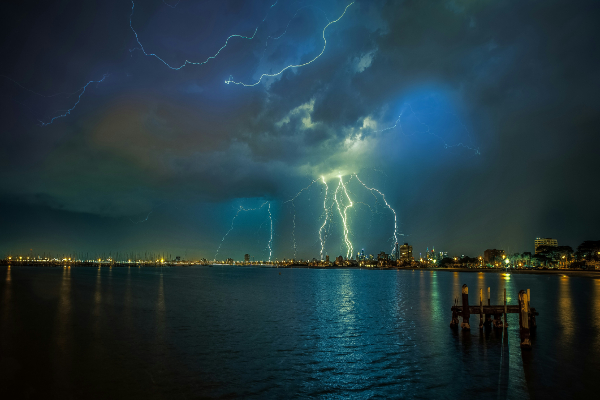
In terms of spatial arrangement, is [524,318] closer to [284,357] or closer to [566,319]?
[284,357]

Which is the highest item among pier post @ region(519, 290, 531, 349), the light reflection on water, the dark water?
pier post @ region(519, 290, 531, 349)

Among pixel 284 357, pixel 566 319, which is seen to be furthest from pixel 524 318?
pixel 566 319

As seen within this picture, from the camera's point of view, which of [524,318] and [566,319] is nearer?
[524,318]

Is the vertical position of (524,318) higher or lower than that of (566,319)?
higher

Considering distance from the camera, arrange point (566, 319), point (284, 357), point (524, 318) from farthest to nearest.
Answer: point (566, 319) → point (524, 318) → point (284, 357)

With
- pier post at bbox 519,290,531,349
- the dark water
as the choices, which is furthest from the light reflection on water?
pier post at bbox 519,290,531,349

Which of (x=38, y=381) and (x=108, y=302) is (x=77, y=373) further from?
(x=108, y=302)

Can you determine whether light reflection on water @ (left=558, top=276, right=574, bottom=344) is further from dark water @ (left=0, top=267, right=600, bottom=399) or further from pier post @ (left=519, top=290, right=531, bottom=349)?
pier post @ (left=519, top=290, right=531, bottom=349)

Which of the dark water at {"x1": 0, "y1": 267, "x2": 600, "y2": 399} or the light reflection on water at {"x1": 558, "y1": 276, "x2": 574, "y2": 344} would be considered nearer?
the dark water at {"x1": 0, "y1": 267, "x2": 600, "y2": 399}

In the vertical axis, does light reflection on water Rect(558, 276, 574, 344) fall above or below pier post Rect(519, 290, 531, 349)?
below

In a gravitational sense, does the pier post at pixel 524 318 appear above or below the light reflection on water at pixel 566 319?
above

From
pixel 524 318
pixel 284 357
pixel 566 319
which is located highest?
pixel 524 318

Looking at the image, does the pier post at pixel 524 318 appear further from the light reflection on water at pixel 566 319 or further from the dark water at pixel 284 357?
the light reflection on water at pixel 566 319

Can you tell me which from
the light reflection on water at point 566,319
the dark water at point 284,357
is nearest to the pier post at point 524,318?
the dark water at point 284,357
